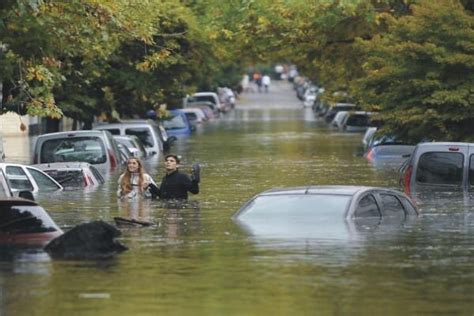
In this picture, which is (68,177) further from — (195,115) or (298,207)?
(195,115)

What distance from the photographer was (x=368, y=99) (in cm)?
3878

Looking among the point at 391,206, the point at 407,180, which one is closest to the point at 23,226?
the point at 391,206

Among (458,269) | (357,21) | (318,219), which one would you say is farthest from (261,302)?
(357,21)

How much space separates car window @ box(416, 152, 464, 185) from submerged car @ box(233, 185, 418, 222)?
6333 mm

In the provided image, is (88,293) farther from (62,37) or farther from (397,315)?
(62,37)

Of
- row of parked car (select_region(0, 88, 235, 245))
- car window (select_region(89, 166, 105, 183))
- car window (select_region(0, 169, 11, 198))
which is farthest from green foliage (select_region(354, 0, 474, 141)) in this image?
car window (select_region(0, 169, 11, 198))

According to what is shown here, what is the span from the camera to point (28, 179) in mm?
29953

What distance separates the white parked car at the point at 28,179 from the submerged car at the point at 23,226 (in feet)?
30.7

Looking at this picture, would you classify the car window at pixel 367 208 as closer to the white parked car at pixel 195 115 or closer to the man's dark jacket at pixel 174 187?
the man's dark jacket at pixel 174 187

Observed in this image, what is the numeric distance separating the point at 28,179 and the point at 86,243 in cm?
1163

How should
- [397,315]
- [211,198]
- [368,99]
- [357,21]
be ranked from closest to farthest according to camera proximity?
[397,315]
[211,198]
[368,99]
[357,21]

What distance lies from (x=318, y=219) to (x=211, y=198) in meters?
9.47

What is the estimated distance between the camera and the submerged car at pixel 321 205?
21.4 meters

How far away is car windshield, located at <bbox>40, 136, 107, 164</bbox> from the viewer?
1459 inches
